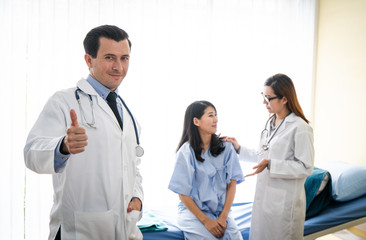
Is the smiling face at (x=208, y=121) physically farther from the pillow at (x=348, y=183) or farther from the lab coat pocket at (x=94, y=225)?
the pillow at (x=348, y=183)

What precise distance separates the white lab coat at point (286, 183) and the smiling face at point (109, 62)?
117 centimetres

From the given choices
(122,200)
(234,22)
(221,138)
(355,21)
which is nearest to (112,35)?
(122,200)

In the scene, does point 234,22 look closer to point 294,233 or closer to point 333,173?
point 333,173

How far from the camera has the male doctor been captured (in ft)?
4.22

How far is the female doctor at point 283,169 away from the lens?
6.52 feet

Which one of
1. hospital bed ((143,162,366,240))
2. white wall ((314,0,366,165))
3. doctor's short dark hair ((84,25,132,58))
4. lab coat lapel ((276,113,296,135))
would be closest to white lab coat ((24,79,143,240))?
doctor's short dark hair ((84,25,132,58))

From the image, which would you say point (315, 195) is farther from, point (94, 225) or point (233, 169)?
point (94, 225)

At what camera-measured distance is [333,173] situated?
105 inches

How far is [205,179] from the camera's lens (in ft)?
7.04

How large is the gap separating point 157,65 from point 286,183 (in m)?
1.66

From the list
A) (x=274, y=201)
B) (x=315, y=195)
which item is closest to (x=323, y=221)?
(x=315, y=195)

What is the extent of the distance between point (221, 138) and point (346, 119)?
1601 mm

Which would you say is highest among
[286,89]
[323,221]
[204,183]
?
[286,89]

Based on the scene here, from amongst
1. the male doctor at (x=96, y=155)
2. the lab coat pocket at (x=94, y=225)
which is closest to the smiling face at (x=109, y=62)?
the male doctor at (x=96, y=155)
